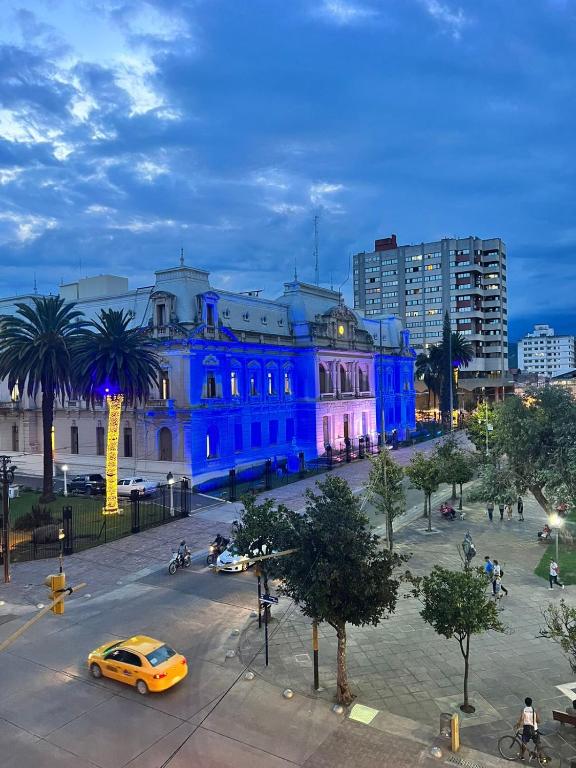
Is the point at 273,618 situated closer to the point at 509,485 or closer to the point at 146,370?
the point at 509,485

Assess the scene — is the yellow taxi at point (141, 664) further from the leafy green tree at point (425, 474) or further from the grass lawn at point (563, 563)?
the leafy green tree at point (425, 474)

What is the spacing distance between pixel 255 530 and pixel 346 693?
6.78m

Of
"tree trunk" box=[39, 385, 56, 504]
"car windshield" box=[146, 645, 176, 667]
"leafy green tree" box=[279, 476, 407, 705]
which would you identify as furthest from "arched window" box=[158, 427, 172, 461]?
"leafy green tree" box=[279, 476, 407, 705]

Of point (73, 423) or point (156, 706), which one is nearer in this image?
point (156, 706)

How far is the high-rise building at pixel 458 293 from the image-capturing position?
14088cm

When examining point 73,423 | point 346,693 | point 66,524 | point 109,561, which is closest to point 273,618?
point 346,693

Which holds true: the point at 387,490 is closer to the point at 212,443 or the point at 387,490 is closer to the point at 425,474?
the point at 425,474

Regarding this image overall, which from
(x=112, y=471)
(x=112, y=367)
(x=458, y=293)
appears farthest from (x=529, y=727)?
(x=458, y=293)

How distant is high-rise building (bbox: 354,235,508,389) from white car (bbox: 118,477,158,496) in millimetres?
101414

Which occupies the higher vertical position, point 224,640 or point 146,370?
point 146,370

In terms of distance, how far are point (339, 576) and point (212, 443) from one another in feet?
118

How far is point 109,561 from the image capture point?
1165 inches

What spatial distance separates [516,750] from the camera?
13.8 meters

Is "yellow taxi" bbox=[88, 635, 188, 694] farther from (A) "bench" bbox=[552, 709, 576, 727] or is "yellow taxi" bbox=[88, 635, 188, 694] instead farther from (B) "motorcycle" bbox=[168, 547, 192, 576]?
(A) "bench" bbox=[552, 709, 576, 727]
